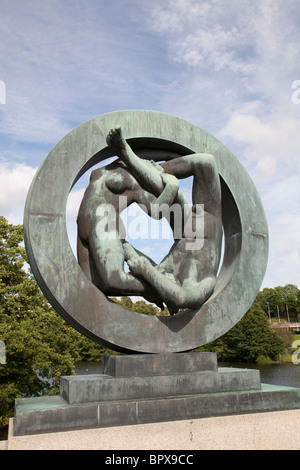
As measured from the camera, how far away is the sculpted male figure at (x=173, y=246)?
194 inches

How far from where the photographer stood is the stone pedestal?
3.99 metres

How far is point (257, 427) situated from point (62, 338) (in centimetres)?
1517

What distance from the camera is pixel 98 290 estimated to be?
Answer: 192 inches

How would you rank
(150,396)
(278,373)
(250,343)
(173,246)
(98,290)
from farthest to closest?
(250,343)
(278,373)
(173,246)
(98,290)
(150,396)

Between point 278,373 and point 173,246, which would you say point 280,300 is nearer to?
point 278,373

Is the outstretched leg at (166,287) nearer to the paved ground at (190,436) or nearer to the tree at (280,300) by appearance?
the paved ground at (190,436)

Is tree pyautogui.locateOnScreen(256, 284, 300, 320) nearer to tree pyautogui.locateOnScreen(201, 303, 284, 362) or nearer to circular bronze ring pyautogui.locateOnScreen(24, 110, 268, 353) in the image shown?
tree pyautogui.locateOnScreen(201, 303, 284, 362)

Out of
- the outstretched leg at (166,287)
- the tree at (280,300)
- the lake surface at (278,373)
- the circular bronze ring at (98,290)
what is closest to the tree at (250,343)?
the lake surface at (278,373)

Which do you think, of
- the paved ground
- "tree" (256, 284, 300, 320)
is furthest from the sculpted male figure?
"tree" (256, 284, 300, 320)

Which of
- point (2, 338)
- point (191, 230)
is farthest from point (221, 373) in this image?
point (2, 338)

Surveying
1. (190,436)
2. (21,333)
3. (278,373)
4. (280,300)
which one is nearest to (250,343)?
(278,373)

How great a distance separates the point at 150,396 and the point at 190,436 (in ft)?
1.97

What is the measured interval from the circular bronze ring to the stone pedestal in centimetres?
24
